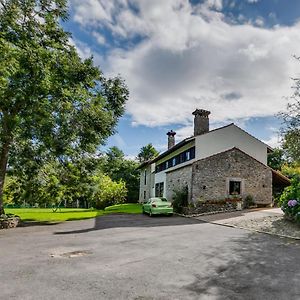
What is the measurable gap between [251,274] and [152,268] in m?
2.35

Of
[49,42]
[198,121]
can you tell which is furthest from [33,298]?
[198,121]

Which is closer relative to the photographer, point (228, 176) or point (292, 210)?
point (292, 210)

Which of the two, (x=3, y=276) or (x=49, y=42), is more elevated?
(x=49, y=42)

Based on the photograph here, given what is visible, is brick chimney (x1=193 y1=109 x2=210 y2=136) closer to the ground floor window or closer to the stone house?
the stone house

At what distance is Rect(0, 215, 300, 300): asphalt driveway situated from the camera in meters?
5.86

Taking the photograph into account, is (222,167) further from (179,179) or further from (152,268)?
(152,268)

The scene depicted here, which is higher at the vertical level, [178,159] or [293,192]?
[178,159]

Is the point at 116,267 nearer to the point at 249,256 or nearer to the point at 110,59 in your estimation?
the point at 249,256

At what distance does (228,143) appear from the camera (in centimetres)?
2897

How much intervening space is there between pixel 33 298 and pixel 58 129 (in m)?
14.7

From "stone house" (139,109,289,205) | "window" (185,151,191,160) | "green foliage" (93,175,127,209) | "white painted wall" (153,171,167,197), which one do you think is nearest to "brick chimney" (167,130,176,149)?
"white painted wall" (153,171,167,197)

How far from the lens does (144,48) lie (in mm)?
16172

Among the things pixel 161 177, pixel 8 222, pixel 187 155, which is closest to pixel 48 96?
pixel 8 222

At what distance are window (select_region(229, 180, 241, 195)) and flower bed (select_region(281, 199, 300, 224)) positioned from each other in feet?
31.9
